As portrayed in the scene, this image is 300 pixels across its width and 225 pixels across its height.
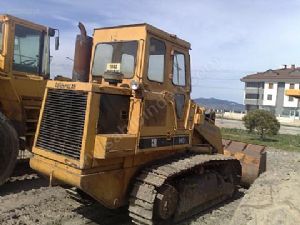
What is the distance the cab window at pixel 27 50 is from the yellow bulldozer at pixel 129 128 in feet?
9.68

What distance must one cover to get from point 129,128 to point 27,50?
477cm

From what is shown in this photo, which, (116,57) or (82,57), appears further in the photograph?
(82,57)

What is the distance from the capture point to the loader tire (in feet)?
27.6

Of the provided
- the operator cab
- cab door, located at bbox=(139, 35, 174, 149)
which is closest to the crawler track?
cab door, located at bbox=(139, 35, 174, 149)

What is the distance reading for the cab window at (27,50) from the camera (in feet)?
31.8

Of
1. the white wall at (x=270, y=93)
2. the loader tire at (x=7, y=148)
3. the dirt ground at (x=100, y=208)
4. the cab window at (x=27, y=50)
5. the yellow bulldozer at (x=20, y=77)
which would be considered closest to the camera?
the dirt ground at (x=100, y=208)

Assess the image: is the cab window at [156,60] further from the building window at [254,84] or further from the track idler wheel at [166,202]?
the building window at [254,84]

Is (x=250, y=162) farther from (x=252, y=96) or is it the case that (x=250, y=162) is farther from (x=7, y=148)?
(x=252, y=96)

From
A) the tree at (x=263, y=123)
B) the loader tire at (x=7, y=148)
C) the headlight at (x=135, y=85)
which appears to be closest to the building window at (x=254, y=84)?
the tree at (x=263, y=123)

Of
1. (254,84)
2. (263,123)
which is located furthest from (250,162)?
(254,84)

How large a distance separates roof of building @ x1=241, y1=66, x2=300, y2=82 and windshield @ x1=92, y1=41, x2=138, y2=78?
218 feet

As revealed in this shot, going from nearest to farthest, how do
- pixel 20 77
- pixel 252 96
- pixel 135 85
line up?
pixel 135 85, pixel 20 77, pixel 252 96

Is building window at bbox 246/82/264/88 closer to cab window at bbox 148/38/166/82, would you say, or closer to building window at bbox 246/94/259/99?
building window at bbox 246/94/259/99

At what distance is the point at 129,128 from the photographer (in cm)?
640
